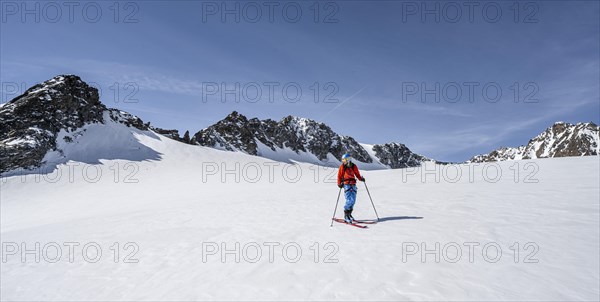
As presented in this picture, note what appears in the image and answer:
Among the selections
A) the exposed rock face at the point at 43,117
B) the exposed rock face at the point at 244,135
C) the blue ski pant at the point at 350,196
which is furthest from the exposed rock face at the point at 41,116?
the exposed rock face at the point at 244,135

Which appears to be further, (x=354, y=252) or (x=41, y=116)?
(x=41, y=116)

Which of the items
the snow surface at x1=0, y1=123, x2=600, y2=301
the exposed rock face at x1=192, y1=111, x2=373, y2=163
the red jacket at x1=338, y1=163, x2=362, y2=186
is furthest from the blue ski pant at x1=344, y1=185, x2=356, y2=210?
the exposed rock face at x1=192, y1=111, x2=373, y2=163

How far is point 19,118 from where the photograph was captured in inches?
1512

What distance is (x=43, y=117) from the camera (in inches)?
1602

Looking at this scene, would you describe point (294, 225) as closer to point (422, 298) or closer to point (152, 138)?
point (422, 298)

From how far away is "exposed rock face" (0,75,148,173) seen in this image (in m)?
33.8

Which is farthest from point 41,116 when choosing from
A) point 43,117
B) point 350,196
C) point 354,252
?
point 354,252

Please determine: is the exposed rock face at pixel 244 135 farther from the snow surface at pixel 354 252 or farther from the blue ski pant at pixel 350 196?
the blue ski pant at pixel 350 196

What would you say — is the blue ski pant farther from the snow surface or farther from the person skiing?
the snow surface

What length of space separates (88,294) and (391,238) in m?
6.81

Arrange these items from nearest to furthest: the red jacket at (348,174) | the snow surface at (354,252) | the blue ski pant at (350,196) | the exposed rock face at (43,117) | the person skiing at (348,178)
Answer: the snow surface at (354,252)
the blue ski pant at (350,196)
the person skiing at (348,178)
the red jacket at (348,174)
the exposed rock face at (43,117)

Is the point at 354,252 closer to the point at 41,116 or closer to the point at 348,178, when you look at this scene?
the point at 348,178

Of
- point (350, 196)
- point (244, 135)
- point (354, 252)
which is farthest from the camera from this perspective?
point (244, 135)

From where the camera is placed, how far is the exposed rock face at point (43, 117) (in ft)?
111
